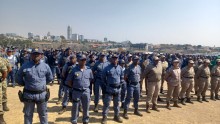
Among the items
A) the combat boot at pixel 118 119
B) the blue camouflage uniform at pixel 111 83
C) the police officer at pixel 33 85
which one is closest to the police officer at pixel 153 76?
the combat boot at pixel 118 119

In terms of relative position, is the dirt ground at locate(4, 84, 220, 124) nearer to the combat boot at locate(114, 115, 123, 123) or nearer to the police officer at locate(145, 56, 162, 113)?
the combat boot at locate(114, 115, 123, 123)

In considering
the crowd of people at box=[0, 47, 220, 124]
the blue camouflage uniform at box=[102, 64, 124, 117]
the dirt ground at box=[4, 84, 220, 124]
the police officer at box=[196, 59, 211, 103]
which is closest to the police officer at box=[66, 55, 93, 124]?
the crowd of people at box=[0, 47, 220, 124]

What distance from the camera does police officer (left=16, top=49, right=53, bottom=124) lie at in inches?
211

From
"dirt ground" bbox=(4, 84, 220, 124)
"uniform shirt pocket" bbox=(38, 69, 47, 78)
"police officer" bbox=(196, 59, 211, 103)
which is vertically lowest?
"dirt ground" bbox=(4, 84, 220, 124)

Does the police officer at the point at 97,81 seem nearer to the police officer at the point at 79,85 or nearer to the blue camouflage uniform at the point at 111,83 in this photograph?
the blue camouflage uniform at the point at 111,83

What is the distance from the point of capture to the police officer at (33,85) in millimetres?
5371

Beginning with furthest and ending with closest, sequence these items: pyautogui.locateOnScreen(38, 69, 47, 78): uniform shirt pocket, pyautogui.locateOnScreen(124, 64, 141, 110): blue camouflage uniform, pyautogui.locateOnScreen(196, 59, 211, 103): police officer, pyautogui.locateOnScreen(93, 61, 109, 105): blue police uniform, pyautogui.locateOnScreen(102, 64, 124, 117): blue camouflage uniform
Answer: pyautogui.locateOnScreen(196, 59, 211, 103): police officer
pyautogui.locateOnScreen(93, 61, 109, 105): blue police uniform
pyautogui.locateOnScreen(124, 64, 141, 110): blue camouflage uniform
pyautogui.locateOnScreen(102, 64, 124, 117): blue camouflage uniform
pyautogui.locateOnScreen(38, 69, 47, 78): uniform shirt pocket

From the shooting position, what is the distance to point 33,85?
5367mm

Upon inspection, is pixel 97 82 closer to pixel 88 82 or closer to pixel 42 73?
pixel 88 82

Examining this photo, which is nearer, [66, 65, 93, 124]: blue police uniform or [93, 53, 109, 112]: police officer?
[66, 65, 93, 124]: blue police uniform

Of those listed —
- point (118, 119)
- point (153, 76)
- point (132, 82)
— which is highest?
point (153, 76)

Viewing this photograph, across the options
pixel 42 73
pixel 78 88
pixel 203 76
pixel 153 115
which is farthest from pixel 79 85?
pixel 203 76

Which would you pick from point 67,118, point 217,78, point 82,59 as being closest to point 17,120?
point 67,118

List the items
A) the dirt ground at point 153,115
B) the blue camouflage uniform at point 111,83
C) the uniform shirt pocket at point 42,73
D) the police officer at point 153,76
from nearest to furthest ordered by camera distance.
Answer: the uniform shirt pocket at point 42,73 < the blue camouflage uniform at point 111,83 < the dirt ground at point 153,115 < the police officer at point 153,76
